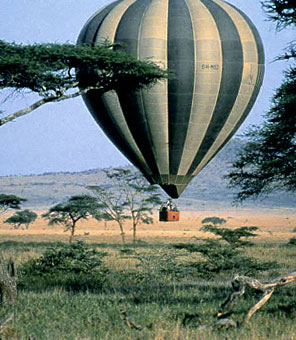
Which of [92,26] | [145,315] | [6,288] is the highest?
[92,26]

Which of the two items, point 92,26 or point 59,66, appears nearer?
point 59,66

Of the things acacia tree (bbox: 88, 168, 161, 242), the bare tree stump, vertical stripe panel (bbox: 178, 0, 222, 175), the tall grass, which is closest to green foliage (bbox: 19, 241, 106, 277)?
A: the tall grass

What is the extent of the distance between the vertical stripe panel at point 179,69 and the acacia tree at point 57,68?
7.85 meters

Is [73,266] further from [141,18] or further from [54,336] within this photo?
[54,336]

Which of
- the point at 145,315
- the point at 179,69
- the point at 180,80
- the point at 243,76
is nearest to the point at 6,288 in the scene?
the point at 145,315

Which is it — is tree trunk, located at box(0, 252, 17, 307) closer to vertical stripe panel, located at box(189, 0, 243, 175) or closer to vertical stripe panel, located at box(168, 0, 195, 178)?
vertical stripe panel, located at box(168, 0, 195, 178)

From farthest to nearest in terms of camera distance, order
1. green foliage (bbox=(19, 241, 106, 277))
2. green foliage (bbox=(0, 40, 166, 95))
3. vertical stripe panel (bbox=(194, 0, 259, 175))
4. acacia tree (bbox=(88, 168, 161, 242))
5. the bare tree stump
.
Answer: acacia tree (bbox=(88, 168, 161, 242)) → vertical stripe panel (bbox=(194, 0, 259, 175)) → green foliage (bbox=(19, 241, 106, 277)) → green foliage (bbox=(0, 40, 166, 95)) → the bare tree stump

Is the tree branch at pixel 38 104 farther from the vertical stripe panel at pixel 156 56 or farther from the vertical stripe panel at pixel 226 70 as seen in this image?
the vertical stripe panel at pixel 226 70

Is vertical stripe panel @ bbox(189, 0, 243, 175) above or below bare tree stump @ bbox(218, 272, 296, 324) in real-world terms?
above

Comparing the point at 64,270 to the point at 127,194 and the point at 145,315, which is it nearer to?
the point at 145,315

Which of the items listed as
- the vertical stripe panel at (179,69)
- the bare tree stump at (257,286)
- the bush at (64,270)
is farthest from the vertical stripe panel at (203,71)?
the bare tree stump at (257,286)

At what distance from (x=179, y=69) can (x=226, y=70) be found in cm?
185

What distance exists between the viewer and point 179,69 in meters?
23.1

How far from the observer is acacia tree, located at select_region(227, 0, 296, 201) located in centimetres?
1309
